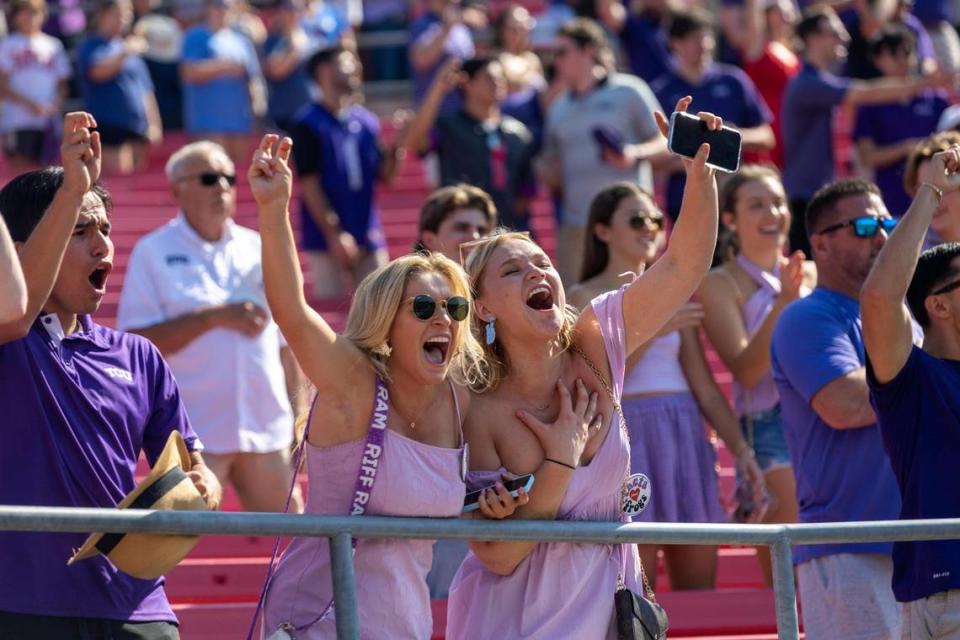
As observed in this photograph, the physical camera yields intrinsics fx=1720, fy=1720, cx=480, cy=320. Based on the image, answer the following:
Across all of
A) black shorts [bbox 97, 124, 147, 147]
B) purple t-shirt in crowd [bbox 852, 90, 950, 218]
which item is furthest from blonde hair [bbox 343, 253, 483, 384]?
black shorts [bbox 97, 124, 147, 147]

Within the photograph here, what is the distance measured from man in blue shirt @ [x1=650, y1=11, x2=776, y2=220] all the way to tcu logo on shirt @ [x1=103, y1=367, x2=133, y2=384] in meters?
5.53

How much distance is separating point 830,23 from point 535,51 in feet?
11.9

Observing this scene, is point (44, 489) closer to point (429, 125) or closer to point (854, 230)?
point (854, 230)

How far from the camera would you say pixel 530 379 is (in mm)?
4266

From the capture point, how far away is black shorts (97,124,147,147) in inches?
483

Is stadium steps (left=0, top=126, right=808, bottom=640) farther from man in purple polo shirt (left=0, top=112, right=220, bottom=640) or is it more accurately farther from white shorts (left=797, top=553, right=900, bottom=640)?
man in purple polo shirt (left=0, top=112, right=220, bottom=640)

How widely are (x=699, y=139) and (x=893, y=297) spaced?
0.63 meters

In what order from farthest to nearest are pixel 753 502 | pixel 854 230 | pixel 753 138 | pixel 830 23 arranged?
pixel 830 23 → pixel 753 138 → pixel 753 502 → pixel 854 230

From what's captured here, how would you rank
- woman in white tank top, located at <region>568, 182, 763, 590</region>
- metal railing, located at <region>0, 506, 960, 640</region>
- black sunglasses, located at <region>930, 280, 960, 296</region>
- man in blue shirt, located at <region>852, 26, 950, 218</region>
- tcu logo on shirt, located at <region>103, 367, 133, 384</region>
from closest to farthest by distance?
metal railing, located at <region>0, 506, 960, 640</region>, tcu logo on shirt, located at <region>103, 367, 133, 384</region>, black sunglasses, located at <region>930, 280, 960, 296</region>, woman in white tank top, located at <region>568, 182, 763, 590</region>, man in blue shirt, located at <region>852, 26, 950, 218</region>

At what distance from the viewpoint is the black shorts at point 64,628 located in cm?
389

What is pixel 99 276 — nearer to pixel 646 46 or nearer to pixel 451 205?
pixel 451 205

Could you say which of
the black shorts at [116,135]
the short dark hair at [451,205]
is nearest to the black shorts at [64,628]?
the short dark hair at [451,205]

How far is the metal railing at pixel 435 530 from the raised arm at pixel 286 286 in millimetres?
391

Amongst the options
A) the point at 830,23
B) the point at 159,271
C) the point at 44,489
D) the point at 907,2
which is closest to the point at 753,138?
the point at 830,23
